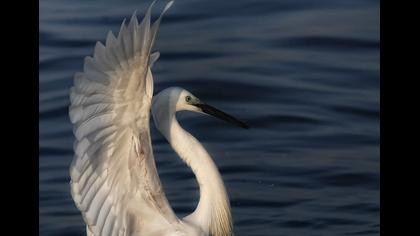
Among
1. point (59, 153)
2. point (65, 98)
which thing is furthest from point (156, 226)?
point (65, 98)

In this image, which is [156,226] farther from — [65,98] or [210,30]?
[210,30]

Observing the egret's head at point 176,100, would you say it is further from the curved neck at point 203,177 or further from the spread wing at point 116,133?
the spread wing at point 116,133

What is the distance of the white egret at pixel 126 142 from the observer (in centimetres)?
473

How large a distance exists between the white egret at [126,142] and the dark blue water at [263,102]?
2100 mm

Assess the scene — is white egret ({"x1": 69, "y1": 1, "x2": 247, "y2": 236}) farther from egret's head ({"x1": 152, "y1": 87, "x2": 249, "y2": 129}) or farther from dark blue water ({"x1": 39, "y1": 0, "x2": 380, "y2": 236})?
dark blue water ({"x1": 39, "y1": 0, "x2": 380, "y2": 236})

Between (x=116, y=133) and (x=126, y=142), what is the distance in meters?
0.08

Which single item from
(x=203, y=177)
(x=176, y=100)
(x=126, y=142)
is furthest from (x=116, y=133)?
(x=203, y=177)

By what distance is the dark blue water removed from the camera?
8.05 m

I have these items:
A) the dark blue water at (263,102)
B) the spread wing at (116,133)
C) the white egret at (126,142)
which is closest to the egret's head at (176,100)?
the white egret at (126,142)

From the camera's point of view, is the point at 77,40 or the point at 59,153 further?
the point at 77,40

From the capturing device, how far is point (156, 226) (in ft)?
17.9

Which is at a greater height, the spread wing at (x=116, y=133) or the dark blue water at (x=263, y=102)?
the spread wing at (x=116, y=133)

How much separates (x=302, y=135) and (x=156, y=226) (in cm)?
411
